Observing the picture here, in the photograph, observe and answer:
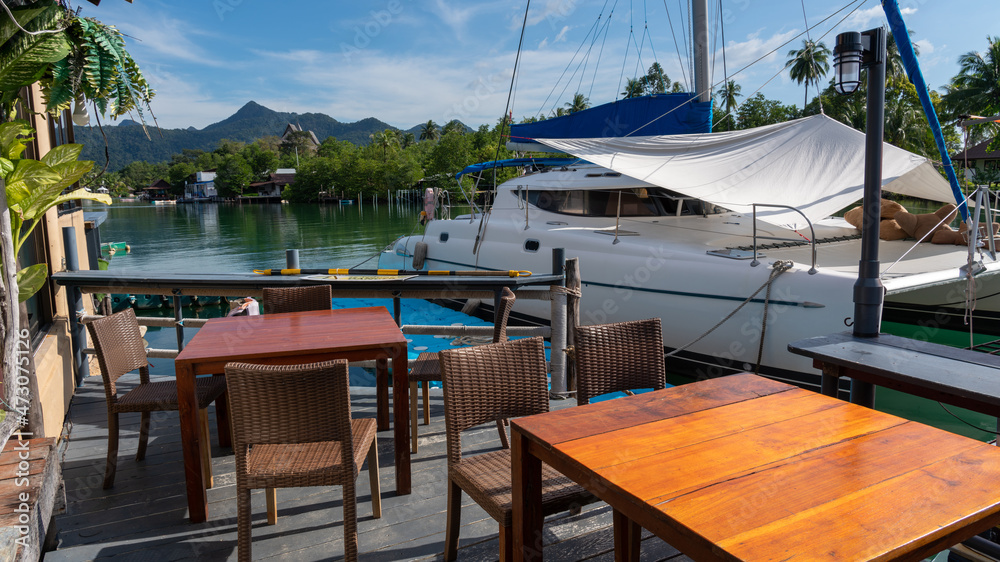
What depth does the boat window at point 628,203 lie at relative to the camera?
27.8 feet

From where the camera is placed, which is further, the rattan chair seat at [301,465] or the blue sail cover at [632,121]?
the blue sail cover at [632,121]

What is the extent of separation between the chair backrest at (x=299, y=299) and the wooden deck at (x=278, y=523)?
0.95 meters

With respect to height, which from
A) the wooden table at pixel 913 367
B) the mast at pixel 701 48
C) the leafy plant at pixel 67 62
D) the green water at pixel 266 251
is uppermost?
the mast at pixel 701 48

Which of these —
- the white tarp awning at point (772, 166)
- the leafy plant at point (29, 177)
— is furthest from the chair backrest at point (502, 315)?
the white tarp awning at point (772, 166)

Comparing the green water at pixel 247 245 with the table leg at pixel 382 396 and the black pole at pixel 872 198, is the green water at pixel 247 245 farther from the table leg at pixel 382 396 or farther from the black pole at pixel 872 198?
the black pole at pixel 872 198

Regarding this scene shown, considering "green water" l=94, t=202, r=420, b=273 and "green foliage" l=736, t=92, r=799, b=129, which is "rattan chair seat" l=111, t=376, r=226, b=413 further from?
"green foliage" l=736, t=92, r=799, b=129

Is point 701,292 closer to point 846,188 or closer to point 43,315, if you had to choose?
point 846,188

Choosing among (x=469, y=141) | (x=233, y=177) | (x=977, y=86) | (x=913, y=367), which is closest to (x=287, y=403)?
(x=913, y=367)

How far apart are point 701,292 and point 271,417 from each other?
5.34 metres

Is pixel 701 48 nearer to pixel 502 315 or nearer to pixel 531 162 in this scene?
pixel 531 162

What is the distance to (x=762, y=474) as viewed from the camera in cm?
152

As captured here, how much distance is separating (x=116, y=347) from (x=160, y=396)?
0.35 m

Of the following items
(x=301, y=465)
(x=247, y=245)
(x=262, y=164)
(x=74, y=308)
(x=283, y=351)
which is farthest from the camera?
(x=262, y=164)

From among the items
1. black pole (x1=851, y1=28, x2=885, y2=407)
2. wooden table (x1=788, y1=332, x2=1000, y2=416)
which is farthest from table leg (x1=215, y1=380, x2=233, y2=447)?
black pole (x1=851, y1=28, x2=885, y2=407)
